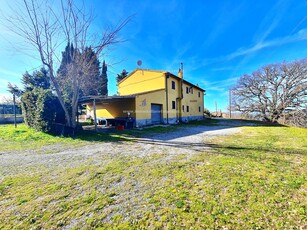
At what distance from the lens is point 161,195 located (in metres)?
2.53

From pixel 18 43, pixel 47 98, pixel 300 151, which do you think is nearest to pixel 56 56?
pixel 18 43

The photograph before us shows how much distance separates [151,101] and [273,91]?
686 inches

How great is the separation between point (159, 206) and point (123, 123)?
422 inches

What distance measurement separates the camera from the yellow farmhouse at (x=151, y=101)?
1246 centimetres

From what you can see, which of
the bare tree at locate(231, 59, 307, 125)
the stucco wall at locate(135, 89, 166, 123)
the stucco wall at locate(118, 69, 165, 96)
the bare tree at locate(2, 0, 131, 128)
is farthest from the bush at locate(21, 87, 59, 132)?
the bare tree at locate(231, 59, 307, 125)

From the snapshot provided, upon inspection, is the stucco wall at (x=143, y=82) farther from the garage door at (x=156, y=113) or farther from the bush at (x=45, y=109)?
the bush at (x=45, y=109)

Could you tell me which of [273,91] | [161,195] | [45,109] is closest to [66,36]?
[45,109]

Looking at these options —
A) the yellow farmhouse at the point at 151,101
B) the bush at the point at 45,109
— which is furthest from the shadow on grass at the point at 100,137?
the yellow farmhouse at the point at 151,101

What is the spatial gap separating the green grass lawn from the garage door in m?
9.76

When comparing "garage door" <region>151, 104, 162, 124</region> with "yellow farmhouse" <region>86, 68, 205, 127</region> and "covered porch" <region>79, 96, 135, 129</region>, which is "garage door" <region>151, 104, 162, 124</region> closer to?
"yellow farmhouse" <region>86, 68, 205, 127</region>

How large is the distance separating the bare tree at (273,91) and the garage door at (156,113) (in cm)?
1528

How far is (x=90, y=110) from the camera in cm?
1902

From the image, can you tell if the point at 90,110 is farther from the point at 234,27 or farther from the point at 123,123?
the point at 234,27

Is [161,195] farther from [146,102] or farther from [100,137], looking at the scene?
[146,102]
